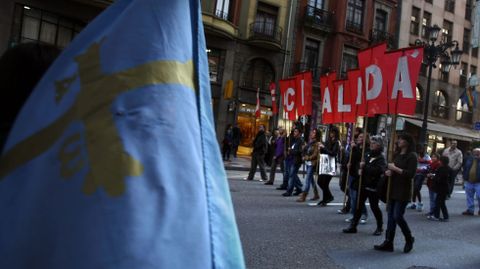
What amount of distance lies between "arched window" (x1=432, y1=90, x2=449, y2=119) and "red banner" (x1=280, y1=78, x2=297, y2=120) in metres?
24.7

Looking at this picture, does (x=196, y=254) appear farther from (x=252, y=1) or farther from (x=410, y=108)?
(x=252, y=1)

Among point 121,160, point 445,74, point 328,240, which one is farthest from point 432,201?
point 445,74

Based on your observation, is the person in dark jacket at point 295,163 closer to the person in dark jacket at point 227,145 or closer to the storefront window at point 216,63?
the person in dark jacket at point 227,145

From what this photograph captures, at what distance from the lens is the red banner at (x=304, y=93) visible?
44.2ft

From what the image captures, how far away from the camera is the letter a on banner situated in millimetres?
8562

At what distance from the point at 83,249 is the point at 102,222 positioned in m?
0.06

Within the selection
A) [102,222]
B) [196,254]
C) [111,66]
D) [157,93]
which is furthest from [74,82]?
[196,254]

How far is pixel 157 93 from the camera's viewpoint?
3.34ft

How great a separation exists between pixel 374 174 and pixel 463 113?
3395cm

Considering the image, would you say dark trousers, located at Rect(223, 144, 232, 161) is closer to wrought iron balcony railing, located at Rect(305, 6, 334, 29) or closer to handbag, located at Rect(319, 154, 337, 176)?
wrought iron balcony railing, located at Rect(305, 6, 334, 29)

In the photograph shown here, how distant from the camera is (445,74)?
118ft

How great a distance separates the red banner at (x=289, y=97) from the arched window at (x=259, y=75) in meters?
11.9

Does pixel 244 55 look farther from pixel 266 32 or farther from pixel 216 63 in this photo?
pixel 266 32

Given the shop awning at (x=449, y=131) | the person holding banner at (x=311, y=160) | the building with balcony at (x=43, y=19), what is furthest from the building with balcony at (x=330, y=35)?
the person holding banner at (x=311, y=160)
